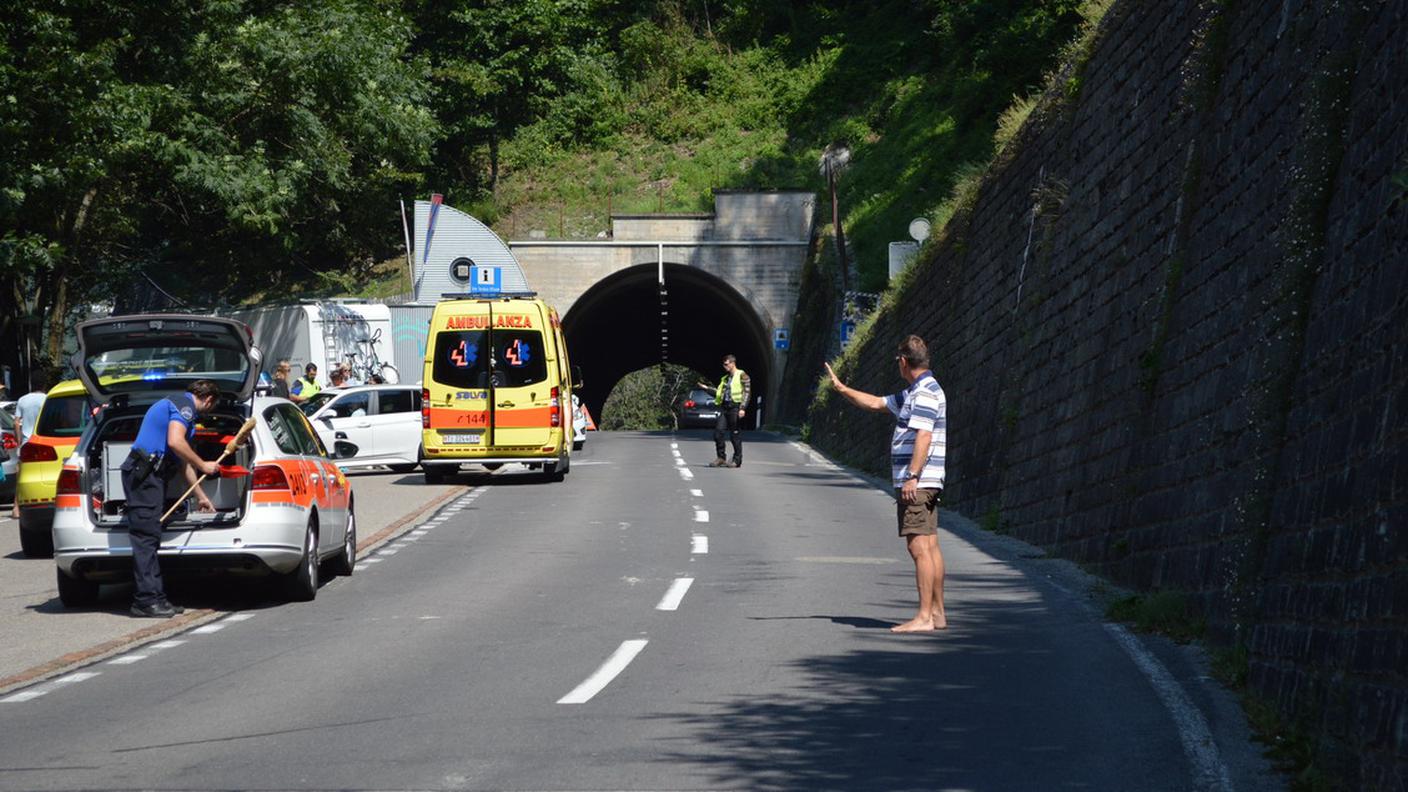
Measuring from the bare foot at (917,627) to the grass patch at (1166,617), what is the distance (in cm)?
132

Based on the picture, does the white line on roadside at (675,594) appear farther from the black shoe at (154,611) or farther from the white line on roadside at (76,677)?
the white line on roadside at (76,677)

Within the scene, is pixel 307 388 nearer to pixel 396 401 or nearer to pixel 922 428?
pixel 396 401

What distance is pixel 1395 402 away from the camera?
670 cm

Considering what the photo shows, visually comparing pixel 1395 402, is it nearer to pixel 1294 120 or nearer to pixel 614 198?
pixel 1294 120

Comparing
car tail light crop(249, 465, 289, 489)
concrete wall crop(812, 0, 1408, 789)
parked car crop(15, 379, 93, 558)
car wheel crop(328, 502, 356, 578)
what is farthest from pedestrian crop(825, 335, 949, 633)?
parked car crop(15, 379, 93, 558)

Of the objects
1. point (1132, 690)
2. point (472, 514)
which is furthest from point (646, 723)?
point (472, 514)

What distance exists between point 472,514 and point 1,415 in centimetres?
680

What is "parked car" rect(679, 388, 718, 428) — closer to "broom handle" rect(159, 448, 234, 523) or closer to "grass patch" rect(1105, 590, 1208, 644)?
"broom handle" rect(159, 448, 234, 523)

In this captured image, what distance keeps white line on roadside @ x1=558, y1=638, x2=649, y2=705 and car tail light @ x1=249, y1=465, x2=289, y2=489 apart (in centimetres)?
342

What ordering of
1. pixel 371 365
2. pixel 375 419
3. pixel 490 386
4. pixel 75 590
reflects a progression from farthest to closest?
pixel 371 365
pixel 375 419
pixel 490 386
pixel 75 590

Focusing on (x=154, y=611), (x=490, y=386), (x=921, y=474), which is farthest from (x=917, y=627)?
(x=490, y=386)

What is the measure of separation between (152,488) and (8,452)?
10.8m

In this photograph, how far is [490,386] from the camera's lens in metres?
24.8

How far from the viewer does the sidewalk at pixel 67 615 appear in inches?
387
